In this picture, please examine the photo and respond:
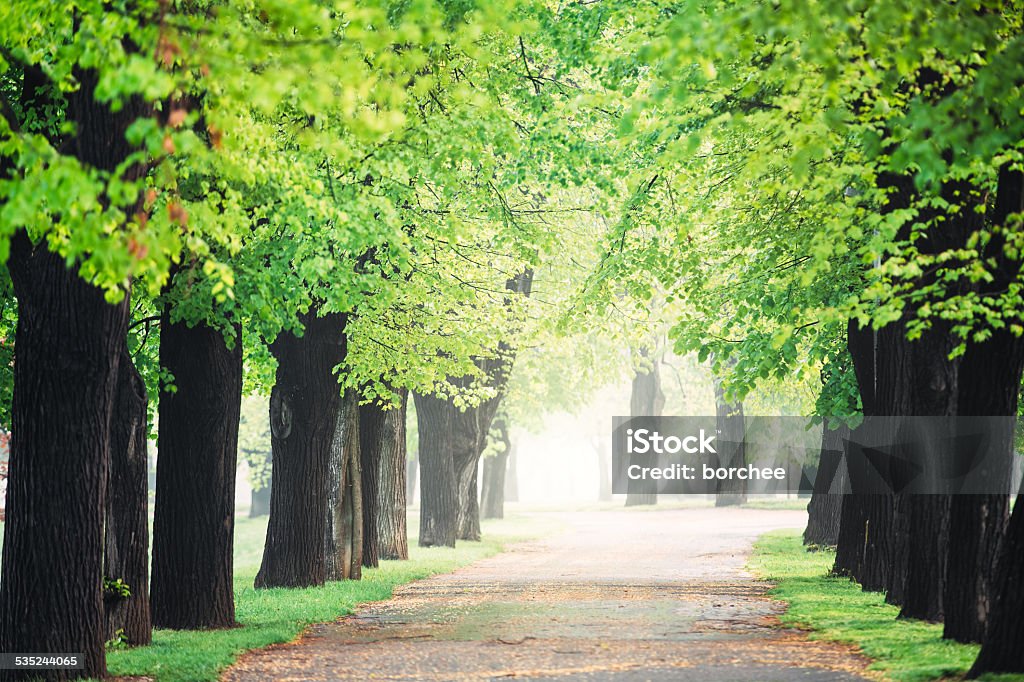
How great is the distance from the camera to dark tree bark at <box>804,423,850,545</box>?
27359 millimetres

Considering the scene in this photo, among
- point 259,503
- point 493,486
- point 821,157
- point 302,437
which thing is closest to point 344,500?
point 302,437

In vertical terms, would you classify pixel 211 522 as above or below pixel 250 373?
below

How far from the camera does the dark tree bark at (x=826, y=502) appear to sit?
1077 inches

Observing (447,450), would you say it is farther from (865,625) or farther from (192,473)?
(865,625)

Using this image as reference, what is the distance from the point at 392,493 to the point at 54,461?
1685 centimetres

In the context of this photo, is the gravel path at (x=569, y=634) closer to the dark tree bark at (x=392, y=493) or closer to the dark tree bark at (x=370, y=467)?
the dark tree bark at (x=370, y=467)

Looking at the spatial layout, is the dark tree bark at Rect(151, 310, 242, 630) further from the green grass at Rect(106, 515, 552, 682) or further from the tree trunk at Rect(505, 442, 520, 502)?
the tree trunk at Rect(505, 442, 520, 502)

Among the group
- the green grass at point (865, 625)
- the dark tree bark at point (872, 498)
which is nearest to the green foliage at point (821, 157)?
the dark tree bark at point (872, 498)

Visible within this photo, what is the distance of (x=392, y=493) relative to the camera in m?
27.0

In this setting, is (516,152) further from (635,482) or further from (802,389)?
(635,482)

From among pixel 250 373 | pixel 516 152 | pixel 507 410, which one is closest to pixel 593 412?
pixel 507 410

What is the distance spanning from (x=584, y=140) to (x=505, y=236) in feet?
8.13

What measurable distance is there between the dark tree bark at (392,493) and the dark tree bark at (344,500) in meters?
5.00

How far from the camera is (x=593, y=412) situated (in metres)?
89.9
